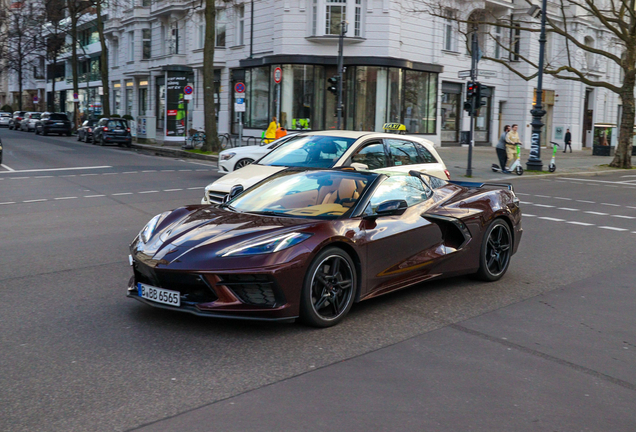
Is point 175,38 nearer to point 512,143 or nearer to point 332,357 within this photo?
point 512,143

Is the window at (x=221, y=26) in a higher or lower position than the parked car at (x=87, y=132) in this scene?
higher

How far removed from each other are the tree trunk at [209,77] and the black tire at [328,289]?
26.0m

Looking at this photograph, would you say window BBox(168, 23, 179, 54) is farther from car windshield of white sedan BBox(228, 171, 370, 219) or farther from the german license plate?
the german license plate

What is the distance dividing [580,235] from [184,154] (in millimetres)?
23057

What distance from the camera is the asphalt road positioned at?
3809 millimetres

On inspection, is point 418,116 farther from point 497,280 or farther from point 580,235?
point 497,280

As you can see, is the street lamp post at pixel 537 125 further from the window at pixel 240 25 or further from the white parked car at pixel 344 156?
the window at pixel 240 25

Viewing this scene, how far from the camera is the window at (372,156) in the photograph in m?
10.6

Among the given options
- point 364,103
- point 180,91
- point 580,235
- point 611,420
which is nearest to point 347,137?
point 580,235

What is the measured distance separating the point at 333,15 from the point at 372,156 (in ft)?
82.0

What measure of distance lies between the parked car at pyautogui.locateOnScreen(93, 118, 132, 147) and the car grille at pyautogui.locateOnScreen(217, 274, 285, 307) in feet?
111

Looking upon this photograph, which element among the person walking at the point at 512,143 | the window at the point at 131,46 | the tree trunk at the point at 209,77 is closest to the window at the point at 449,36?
the tree trunk at the point at 209,77

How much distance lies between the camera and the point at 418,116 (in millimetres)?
36719

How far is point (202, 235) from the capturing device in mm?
5461
